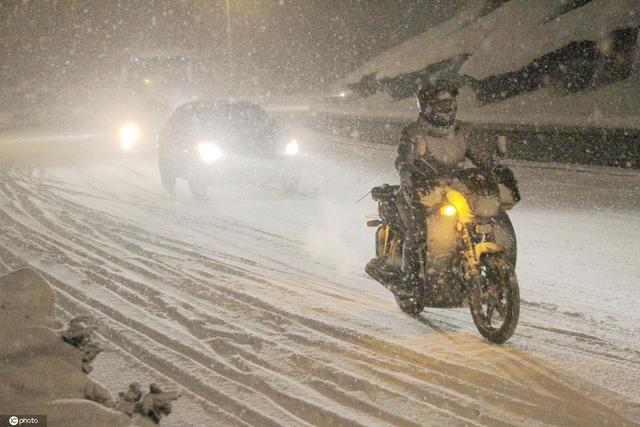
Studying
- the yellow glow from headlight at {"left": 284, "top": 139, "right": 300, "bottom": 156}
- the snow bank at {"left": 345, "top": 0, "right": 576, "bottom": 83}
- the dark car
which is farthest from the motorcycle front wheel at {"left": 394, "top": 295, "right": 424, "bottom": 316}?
the snow bank at {"left": 345, "top": 0, "right": 576, "bottom": 83}

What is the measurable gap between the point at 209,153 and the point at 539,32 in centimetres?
1537

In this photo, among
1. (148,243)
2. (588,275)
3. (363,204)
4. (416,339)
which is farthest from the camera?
(363,204)

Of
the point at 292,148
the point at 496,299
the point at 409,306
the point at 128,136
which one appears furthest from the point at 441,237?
the point at 128,136

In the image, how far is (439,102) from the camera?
621cm

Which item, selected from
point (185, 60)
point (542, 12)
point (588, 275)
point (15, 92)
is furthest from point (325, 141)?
point (15, 92)

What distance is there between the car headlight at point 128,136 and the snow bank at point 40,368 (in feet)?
62.7

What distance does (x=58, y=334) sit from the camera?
4926mm

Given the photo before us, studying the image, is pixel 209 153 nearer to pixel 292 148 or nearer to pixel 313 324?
pixel 292 148

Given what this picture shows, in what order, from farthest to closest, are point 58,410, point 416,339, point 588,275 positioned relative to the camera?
point 588,275
point 416,339
point 58,410

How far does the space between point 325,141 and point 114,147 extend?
7678 millimetres

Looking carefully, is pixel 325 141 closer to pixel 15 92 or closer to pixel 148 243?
pixel 148 243

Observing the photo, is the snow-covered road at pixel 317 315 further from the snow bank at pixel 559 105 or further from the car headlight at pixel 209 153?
the snow bank at pixel 559 105

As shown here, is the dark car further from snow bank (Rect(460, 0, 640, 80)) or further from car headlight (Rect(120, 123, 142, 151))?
→ snow bank (Rect(460, 0, 640, 80))

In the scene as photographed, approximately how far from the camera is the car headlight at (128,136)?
24.0 m
